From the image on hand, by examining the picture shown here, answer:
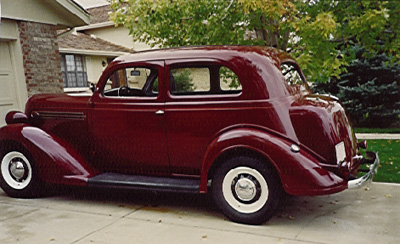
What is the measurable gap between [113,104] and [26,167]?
1.52 m

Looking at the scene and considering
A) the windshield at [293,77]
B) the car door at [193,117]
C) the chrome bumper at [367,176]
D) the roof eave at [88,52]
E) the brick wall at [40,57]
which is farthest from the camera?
the roof eave at [88,52]

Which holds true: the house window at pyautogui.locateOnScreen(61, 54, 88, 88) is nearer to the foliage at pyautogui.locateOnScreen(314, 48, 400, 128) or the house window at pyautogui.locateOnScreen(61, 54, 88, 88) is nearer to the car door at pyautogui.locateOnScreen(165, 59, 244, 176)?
the foliage at pyautogui.locateOnScreen(314, 48, 400, 128)

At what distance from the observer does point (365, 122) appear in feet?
44.0

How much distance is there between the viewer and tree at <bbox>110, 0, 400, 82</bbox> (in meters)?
5.18

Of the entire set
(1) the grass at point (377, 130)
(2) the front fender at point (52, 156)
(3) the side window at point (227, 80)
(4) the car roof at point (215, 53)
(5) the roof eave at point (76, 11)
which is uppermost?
(5) the roof eave at point (76, 11)

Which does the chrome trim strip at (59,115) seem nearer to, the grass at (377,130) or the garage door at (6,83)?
the garage door at (6,83)

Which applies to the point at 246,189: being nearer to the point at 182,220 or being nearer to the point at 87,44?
the point at 182,220

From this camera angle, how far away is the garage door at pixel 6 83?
802cm

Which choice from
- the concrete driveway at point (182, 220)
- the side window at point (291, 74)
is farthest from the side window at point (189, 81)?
the concrete driveway at point (182, 220)

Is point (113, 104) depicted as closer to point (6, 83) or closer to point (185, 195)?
point (185, 195)

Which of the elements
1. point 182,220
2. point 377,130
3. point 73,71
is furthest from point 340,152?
point 73,71

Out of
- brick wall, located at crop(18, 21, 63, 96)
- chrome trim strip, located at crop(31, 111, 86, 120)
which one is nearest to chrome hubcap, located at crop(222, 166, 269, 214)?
chrome trim strip, located at crop(31, 111, 86, 120)

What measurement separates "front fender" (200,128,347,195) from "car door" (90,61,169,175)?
0.94m

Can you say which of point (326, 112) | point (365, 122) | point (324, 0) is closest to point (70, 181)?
point (326, 112)
